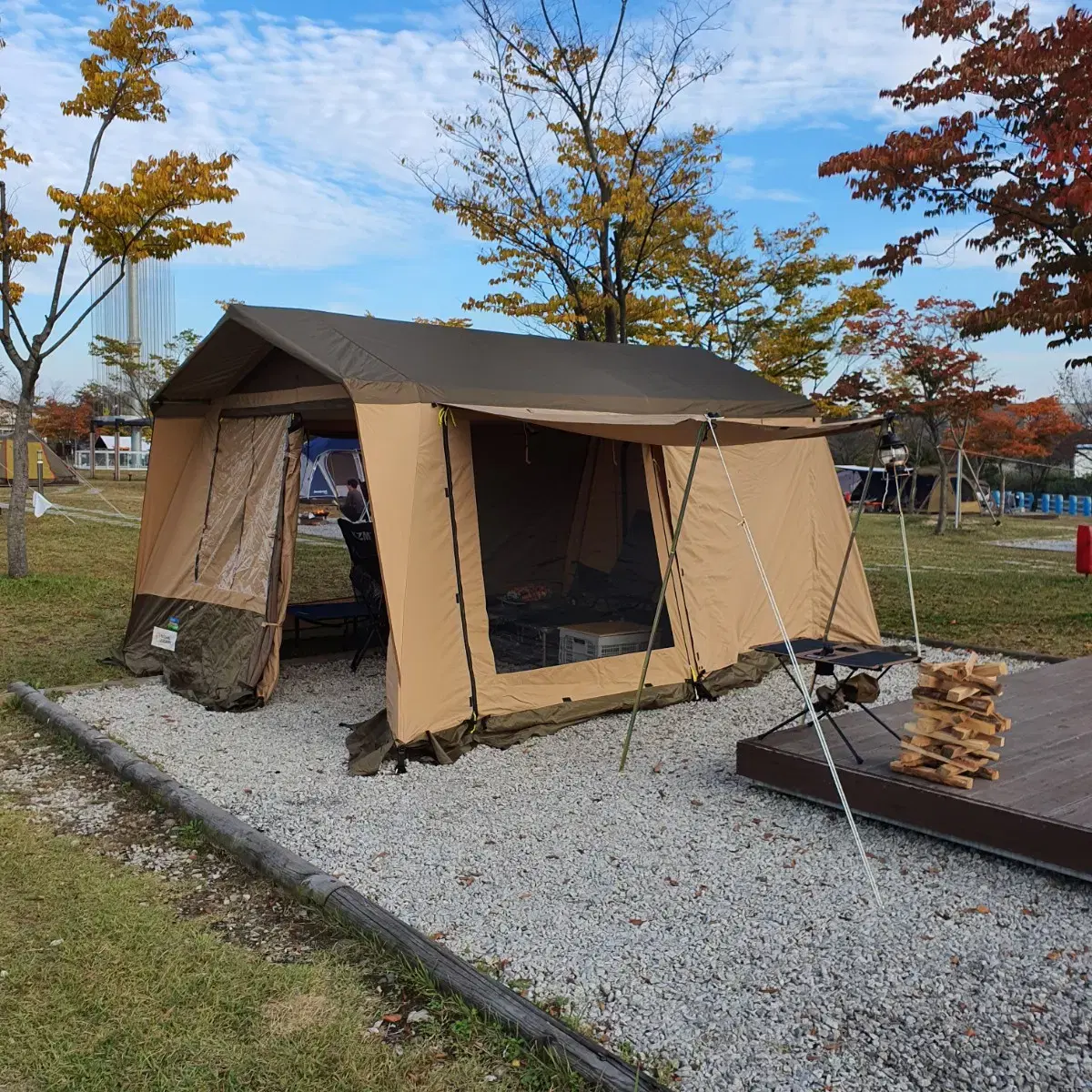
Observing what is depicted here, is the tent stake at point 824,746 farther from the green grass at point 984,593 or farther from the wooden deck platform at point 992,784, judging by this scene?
the green grass at point 984,593

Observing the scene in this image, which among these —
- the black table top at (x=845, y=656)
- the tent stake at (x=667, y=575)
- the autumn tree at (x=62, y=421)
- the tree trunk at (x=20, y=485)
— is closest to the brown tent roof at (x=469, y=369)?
the tent stake at (x=667, y=575)

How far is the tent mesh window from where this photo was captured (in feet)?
19.1

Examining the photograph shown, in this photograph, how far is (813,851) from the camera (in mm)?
3713

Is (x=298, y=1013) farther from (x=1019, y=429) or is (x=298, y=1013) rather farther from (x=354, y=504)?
(x=1019, y=429)

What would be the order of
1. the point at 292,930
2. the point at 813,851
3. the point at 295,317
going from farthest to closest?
the point at 295,317 < the point at 813,851 < the point at 292,930

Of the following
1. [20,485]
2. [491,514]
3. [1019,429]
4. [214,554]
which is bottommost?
[214,554]

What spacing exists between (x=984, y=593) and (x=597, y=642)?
6.21 metres

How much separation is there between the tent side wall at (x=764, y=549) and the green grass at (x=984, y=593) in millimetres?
1300

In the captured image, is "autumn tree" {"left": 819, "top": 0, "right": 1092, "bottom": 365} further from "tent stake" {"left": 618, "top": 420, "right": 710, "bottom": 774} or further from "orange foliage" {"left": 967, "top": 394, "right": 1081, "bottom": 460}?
"orange foliage" {"left": 967, "top": 394, "right": 1081, "bottom": 460}

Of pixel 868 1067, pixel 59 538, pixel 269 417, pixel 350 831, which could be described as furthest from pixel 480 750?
pixel 59 538

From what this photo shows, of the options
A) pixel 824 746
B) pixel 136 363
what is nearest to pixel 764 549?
pixel 824 746

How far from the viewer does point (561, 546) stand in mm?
6980

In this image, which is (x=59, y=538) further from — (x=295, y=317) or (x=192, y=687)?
(x=295, y=317)

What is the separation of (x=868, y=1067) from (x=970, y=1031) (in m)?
0.34
